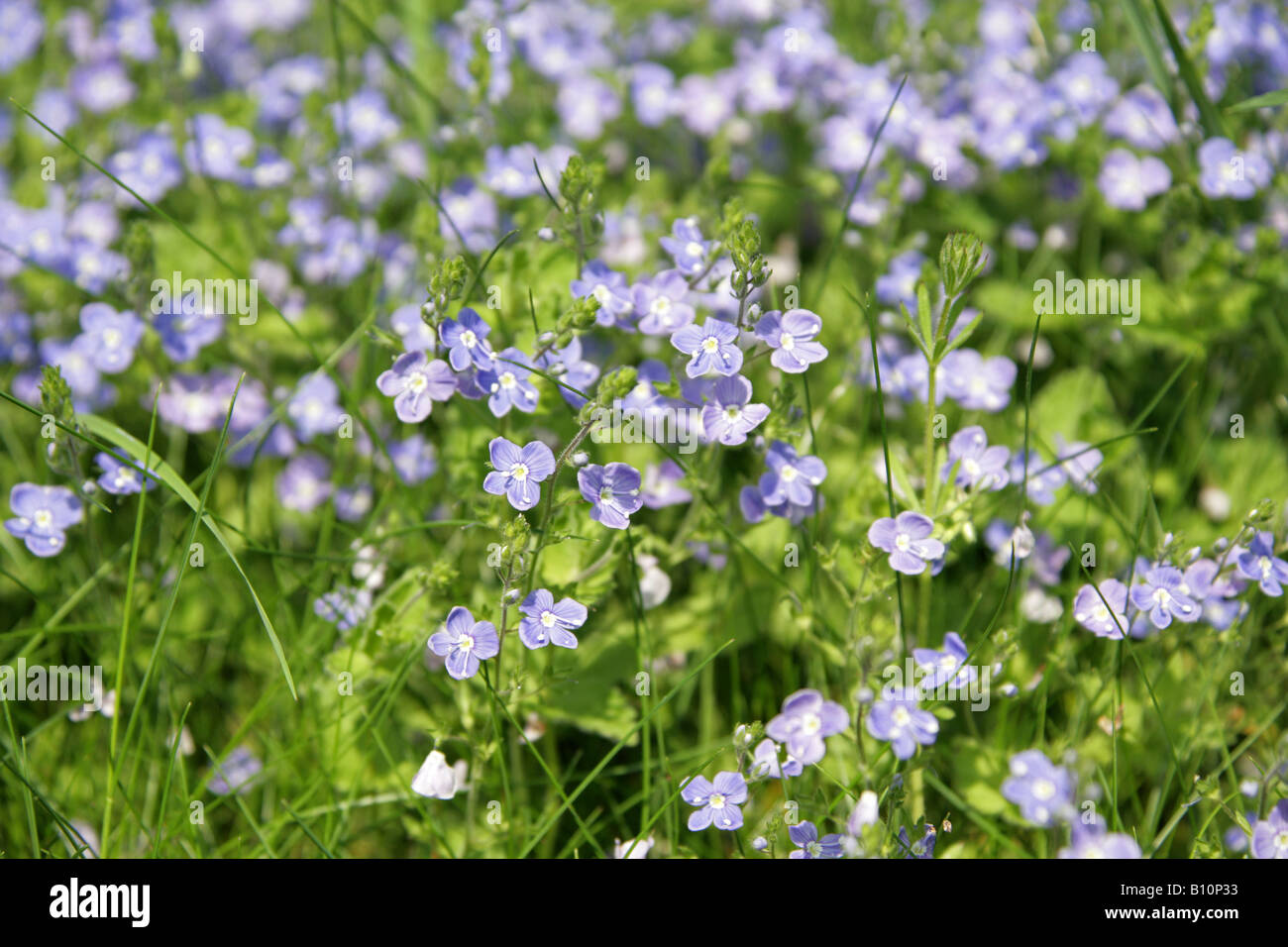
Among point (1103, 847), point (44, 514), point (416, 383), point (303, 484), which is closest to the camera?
point (1103, 847)

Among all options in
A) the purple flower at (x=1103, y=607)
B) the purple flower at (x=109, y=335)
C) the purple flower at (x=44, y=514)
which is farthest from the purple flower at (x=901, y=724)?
the purple flower at (x=109, y=335)

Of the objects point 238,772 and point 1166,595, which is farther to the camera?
point 238,772

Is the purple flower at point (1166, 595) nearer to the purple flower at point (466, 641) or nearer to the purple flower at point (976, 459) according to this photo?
the purple flower at point (976, 459)

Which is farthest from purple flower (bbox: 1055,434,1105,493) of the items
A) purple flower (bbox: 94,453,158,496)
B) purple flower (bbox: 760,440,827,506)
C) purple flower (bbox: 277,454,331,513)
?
purple flower (bbox: 94,453,158,496)

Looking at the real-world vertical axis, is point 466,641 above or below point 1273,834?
above

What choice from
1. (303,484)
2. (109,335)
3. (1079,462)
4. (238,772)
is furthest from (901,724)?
(109,335)

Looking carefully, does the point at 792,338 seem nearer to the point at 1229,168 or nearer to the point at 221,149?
the point at 1229,168

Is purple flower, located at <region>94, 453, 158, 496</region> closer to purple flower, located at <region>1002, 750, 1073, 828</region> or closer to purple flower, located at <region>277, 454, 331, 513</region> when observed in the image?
purple flower, located at <region>277, 454, 331, 513</region>
